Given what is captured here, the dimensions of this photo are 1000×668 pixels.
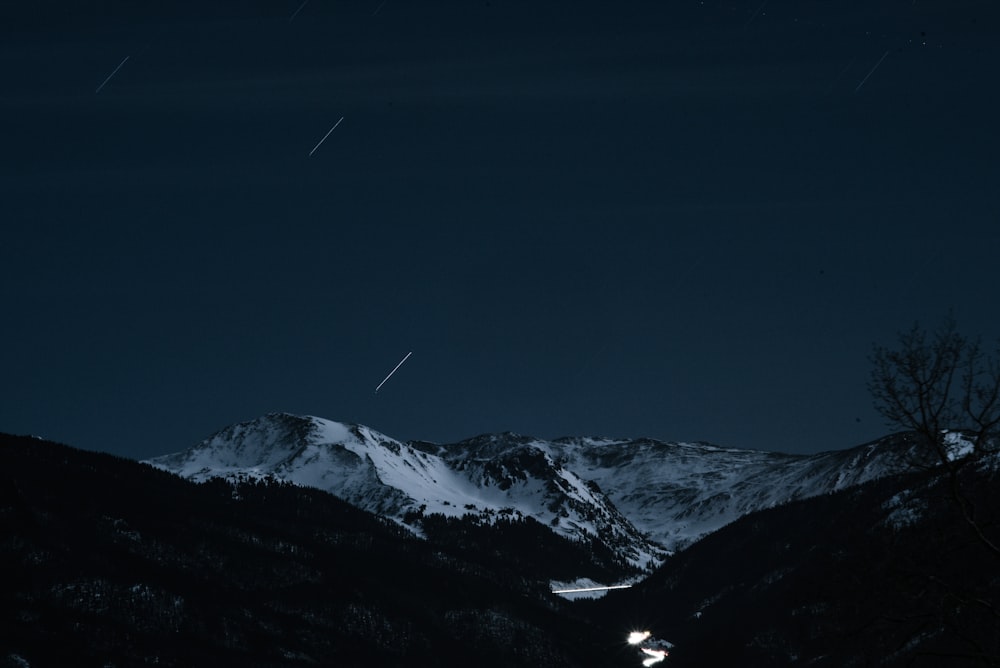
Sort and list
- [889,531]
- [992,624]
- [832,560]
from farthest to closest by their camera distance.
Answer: [889,531], [832,560], [992,624]

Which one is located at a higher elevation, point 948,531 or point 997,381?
point 997,381

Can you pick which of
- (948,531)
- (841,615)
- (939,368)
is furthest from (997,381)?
(841,615)

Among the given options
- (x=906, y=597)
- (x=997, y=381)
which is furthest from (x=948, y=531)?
(x=997, y=381)

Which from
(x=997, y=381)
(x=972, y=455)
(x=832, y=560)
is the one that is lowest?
(x=832, y=560)

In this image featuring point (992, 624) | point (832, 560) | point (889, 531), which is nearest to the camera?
point (992, 624)

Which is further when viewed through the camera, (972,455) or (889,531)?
(889,531)

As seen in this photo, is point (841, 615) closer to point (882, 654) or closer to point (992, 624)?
point (882, 654)

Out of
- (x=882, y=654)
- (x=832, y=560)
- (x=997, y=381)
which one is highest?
(x=997, y=381)

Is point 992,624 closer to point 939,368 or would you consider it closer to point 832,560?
point 832,560

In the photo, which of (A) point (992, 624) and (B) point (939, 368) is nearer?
(A) point (992, 624)
